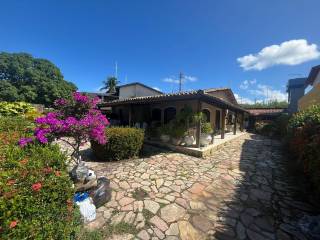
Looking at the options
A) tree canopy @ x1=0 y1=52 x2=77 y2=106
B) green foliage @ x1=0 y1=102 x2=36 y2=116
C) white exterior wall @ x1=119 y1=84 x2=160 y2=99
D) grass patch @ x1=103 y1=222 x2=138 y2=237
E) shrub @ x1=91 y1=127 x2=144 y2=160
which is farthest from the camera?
tree canopy @ x1=0 y1=52 x2=77 y2=106

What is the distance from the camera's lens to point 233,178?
5.43 m

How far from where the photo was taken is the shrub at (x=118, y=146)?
6.55m

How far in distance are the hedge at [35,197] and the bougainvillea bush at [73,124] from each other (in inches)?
36.9

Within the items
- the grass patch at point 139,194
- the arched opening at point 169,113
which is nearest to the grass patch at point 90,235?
the grass patch at point 139,194

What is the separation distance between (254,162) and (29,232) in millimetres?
7835

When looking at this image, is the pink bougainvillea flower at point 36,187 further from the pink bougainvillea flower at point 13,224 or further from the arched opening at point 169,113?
the arched opening at point 169,113

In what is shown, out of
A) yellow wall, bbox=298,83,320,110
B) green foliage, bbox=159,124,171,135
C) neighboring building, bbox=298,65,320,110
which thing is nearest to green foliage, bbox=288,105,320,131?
yellow wall, bbox=298,83,320,110

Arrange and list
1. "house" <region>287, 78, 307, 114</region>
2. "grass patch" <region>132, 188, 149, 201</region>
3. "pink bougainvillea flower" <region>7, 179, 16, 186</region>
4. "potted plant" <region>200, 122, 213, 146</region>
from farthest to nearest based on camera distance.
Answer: "house" <region>287, 78, 307, 114</region> → "potted plant" <region>200, 122, 213, 146</region> → "grass patch" <region>132, 188, 149, 201</region> → "pink bougainvillea flower" <region>7, 179, 16, 186</region>

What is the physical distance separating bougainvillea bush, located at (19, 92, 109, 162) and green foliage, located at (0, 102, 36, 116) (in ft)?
34.5

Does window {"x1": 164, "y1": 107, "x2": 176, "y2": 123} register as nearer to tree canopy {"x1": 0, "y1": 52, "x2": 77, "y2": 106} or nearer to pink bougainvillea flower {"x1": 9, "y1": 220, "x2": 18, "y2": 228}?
pink bougainvillea flower {"x1": 9, "y1": 220, "x2": 18, "y2": 228}

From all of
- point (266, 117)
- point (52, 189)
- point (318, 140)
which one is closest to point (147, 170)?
point (52, 189)

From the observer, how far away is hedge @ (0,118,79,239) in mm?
1649

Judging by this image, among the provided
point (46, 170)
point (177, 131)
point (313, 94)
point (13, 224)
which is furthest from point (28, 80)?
point (313, 94)

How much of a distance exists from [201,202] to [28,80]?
3385cm
